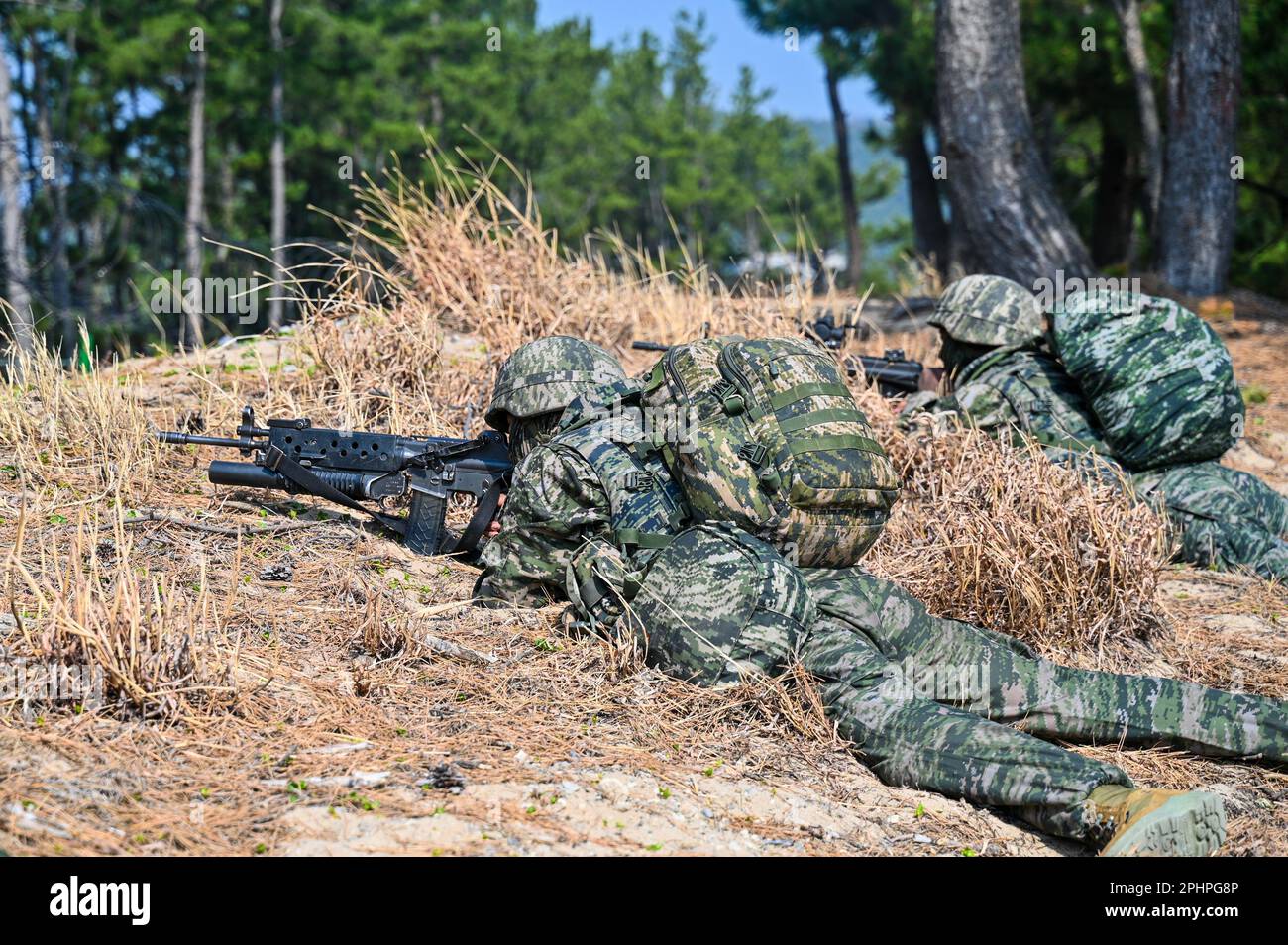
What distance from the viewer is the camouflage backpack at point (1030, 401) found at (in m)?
5.95

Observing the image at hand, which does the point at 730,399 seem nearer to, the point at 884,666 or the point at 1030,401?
the point at 884,666

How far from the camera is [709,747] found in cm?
361

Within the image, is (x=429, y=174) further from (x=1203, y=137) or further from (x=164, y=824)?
(x=164, y=824)

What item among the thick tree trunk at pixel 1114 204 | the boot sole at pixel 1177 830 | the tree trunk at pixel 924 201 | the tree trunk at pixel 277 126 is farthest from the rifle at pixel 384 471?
the tree trunk at pixel 277 126

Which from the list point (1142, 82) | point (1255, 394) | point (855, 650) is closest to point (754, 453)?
point (855, 650)

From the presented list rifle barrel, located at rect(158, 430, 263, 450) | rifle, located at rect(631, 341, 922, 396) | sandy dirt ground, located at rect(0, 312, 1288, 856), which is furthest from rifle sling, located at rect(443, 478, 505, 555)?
rifle, located at rect(631, 341, 922, 396)

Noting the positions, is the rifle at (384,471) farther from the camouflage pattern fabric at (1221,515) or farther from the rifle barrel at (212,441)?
the camouflage pattern fabric at (1221,515)

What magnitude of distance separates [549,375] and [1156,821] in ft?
8.45

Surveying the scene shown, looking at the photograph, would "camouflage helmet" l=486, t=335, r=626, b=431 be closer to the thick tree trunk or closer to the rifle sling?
the rifle sling

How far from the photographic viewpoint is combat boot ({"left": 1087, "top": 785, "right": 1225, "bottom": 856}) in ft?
9.84

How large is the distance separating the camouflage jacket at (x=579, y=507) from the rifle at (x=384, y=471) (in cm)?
54

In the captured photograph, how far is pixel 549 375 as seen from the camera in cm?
459

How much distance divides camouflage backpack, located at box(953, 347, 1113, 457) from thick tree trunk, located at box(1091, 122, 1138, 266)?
9.77 meters
